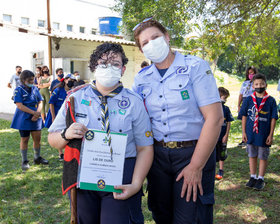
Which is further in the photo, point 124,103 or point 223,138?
point 223,138

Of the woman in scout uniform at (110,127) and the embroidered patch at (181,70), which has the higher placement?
the embroidered patch at (181,70)

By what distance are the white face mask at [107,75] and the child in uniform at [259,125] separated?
10.4ft

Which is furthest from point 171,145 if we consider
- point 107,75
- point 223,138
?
point 223,138

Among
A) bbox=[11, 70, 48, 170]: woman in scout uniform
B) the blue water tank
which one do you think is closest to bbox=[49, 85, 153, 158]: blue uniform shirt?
bbox=[11, 70, 48, 170]: woman in scout uniform

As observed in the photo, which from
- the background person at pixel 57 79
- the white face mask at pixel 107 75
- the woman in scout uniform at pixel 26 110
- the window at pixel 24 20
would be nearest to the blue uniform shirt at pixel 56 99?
the woman in scout uniform at pixel 26 110

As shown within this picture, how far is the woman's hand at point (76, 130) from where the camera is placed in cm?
184

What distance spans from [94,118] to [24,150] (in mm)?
4374

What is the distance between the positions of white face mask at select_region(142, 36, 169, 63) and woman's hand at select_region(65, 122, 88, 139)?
0.77 metres

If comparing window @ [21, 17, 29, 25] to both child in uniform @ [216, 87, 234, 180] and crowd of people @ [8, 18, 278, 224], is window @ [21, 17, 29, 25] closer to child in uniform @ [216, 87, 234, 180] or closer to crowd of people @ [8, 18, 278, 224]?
child in uniform @ [216, 87, 234, 180]

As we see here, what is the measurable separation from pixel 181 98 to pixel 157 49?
0.42 m

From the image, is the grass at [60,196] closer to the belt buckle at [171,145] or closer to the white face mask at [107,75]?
the belt buckle at [171,145]

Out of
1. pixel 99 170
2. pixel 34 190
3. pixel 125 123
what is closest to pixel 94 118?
pixel 125 123

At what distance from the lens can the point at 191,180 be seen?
2.04 metres

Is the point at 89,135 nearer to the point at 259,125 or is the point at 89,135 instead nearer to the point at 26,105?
the point at 259,125
